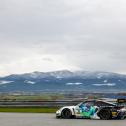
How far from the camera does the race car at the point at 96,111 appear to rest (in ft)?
77.5

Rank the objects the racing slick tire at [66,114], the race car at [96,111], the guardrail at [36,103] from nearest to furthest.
A: the race car at [96,111] → the racing slick tire at [66,114] → the guardrail at [36,103]

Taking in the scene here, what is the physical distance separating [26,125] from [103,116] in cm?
522

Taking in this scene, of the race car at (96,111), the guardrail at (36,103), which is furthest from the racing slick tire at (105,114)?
the guardrail at (36,103)

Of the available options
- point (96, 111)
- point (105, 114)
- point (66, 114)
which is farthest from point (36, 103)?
point (105, 114)

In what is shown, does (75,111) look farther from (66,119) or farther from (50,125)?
(50,125)

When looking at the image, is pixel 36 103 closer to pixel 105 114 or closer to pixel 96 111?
pixel 96 111

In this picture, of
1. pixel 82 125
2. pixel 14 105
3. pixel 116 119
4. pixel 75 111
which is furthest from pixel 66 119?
pixel 14 105

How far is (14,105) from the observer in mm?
36781

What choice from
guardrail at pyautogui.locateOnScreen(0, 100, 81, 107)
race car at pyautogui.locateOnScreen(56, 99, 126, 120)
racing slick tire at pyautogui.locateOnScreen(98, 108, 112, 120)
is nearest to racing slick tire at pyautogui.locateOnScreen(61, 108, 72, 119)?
race car at pyautogui.locateOnScreen(56, 99, 126, 120)

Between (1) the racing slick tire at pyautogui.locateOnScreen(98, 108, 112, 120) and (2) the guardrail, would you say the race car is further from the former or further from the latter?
(2) the guardrail

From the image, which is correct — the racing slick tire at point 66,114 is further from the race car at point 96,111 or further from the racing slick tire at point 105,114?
the racing slick tire at point 105,114

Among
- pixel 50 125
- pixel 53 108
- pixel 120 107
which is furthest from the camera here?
pixel 53 108

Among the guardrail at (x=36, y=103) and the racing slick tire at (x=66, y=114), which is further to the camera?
the guardrail at (x=36, y=103)

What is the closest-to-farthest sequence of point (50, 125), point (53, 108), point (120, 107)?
point (50, 125) < point (120, 107) < point (53, 108)
